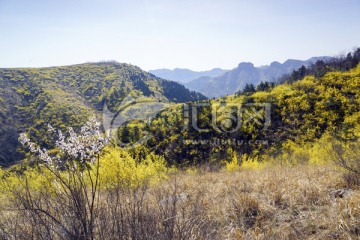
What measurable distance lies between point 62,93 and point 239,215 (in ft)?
311

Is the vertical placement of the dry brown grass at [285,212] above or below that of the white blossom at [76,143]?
below

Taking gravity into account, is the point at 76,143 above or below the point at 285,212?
above

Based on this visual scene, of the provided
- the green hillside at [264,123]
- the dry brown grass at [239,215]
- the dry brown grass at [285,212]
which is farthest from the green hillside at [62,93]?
the dry brown grass at [285,212]

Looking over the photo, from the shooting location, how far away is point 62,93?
86812mm

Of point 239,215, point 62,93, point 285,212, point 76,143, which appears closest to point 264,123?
point 285,212

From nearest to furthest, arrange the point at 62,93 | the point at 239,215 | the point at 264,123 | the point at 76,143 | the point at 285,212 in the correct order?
the point at 76,143 → the point at 239,215 → the point at 285,212 → the point at 264,123 → the point at 62,93

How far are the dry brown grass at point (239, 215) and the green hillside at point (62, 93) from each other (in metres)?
39.4

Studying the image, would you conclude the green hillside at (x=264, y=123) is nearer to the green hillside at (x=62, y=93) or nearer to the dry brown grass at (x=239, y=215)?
the dry brown grass at (x=239, y=215)

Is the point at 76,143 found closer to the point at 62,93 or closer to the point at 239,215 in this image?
the point at 239,215

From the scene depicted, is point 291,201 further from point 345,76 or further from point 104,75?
point 104,75

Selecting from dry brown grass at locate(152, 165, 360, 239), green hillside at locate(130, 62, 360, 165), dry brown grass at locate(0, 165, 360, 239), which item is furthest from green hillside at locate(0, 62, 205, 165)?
dry brown grass at locate(152, 165, 360, 239)


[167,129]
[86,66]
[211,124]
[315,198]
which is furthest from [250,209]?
[86,66]

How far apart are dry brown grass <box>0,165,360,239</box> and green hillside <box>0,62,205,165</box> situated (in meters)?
39.4

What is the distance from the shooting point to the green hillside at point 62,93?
198 ft
